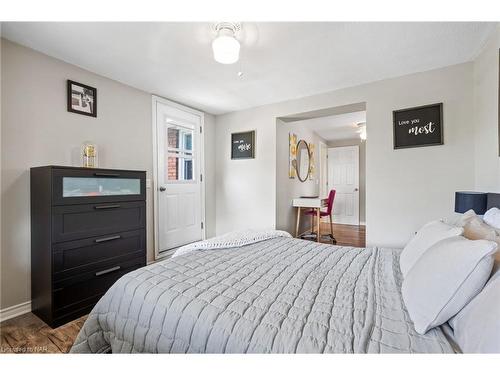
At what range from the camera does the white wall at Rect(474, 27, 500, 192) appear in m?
1.78

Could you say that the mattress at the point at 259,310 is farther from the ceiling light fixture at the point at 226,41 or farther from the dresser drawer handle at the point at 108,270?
the ceiling light fixture at the point at 226,41

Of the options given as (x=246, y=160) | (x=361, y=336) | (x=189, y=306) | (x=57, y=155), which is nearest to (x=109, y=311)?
(x=189, y=306)

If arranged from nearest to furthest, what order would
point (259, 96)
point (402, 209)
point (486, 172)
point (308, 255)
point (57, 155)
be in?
point (308, 255), point (486, 172), point (57, 155), point (402, 209), point (259, 96)

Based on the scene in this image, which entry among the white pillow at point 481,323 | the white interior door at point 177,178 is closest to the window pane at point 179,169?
the white interior door at point 177,178

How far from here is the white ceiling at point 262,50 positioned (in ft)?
5.64

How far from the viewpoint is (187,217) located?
3.43 metres

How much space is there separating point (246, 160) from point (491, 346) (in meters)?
3.23

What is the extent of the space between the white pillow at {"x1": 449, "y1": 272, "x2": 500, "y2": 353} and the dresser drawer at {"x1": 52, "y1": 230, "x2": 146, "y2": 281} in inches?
92.3

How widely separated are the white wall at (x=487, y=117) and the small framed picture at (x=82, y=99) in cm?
359

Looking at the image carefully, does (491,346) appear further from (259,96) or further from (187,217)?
(187,217)

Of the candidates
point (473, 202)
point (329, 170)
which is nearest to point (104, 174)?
point (473, 202)

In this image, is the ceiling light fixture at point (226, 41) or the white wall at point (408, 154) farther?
the white wall at point (408, 154)

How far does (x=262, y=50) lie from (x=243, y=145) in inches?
68.8

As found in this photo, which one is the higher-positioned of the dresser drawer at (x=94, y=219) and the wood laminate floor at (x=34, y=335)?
the dresser drawer at (x=94, y=219)
